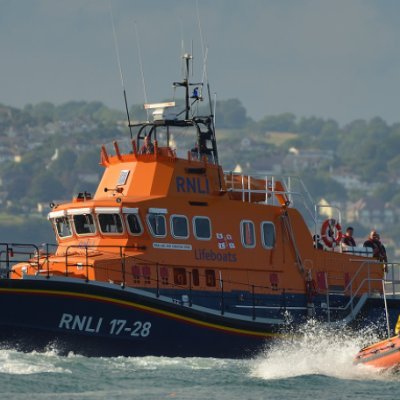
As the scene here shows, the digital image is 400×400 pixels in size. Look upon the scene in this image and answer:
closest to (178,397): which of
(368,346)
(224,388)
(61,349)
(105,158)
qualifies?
(224,388)

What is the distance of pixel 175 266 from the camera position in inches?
1115

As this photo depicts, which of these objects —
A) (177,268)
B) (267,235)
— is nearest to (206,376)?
(177,268)

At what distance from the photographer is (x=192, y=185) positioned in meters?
29.1

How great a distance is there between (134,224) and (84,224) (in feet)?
3.82

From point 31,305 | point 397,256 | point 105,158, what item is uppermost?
point 105,158

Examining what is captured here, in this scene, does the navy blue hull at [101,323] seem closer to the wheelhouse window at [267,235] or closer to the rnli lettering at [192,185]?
the wheelhouse window at [267,235]

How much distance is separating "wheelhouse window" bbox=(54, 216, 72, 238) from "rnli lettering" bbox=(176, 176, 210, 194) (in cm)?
225

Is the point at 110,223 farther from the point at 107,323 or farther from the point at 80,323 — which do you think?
the point at 80,323

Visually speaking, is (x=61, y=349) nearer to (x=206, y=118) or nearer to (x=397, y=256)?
(x=206, y=118)

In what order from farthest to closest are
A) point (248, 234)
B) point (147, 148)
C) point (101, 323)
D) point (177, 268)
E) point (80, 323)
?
point (248, 234), point (147, 148), point (177, 268), point (101, 323), point (80, 323)

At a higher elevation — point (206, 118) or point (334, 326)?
point (206, 118)

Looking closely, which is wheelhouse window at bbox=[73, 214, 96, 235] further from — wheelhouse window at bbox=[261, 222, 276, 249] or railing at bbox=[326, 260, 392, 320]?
railing at bbox=[326, 260, 392, 320]

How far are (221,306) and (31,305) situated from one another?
12.3 feet

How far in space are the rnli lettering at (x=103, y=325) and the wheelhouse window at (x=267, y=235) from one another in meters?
3.42
